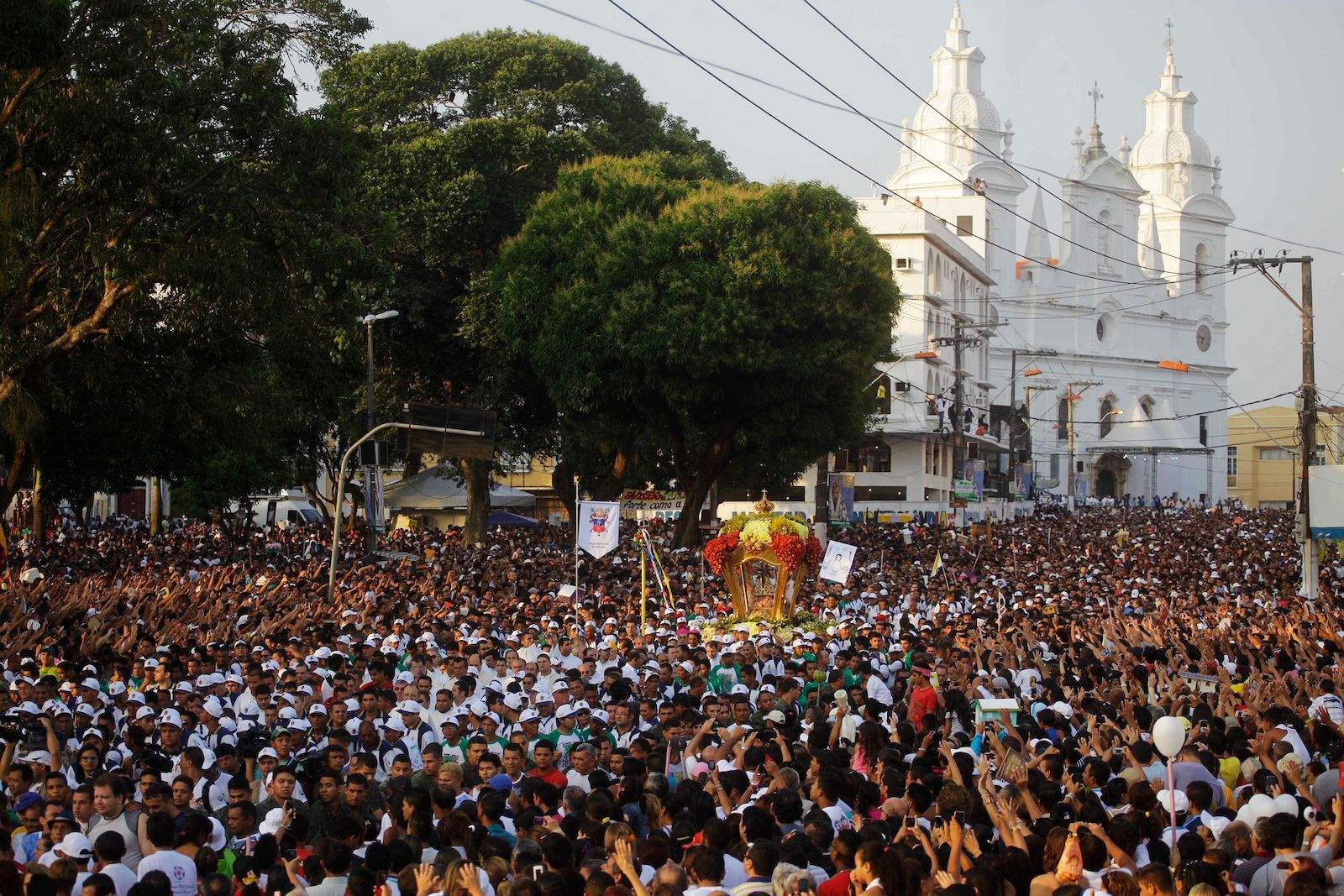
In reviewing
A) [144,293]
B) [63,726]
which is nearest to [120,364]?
[144,293]

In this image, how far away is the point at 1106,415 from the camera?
94.9 metres

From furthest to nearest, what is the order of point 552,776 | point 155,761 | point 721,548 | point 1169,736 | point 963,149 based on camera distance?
point 963,149
point 721,548
point 552,776
point 155,761
point 1169,736

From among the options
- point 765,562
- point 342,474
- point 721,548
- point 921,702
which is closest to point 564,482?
point 342,474

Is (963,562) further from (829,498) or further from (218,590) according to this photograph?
(218,590)

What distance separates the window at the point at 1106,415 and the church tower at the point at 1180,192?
8.74 meters

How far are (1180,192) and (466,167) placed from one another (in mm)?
71851

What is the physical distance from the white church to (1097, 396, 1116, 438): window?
119 mm

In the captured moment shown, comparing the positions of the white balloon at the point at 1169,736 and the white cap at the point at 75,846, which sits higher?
the white balloon at the point at 1169,736

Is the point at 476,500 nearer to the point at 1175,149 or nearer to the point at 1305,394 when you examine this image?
the point at 1305,394

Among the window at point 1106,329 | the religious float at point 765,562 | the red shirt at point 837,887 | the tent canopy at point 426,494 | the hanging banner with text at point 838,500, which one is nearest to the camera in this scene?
the red shirt at point 837,887

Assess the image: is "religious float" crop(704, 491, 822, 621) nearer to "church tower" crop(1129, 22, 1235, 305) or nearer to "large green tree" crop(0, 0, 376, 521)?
"large green tree" crop(0, 0, 376, 521)

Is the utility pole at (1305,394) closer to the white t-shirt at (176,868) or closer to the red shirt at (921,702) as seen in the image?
the red shirt at (921,702)

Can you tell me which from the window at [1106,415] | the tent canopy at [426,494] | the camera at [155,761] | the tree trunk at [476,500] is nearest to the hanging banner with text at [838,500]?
the tree trunk at [476,500]

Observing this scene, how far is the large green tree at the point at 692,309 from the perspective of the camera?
35281 mm
